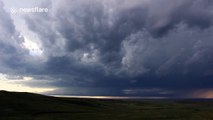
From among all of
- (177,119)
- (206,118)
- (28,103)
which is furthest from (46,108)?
(206,118)

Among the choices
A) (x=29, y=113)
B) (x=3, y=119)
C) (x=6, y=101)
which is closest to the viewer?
(x=3, y=119)

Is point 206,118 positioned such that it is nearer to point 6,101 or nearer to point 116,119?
point 116,119

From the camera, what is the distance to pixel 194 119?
95562 millimetres

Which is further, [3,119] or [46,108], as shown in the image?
[46,108]

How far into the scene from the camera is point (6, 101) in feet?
408

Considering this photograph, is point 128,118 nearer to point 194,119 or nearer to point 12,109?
point 194,119

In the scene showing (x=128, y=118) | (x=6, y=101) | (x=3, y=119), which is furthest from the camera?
(x=6, y=101)

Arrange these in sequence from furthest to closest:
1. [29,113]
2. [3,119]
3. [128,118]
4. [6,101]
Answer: [6,101]
[29,113]
[128,118]
[3,119]

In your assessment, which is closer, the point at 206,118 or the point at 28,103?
the point at 206,118

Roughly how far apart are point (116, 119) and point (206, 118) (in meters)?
A: 30.7

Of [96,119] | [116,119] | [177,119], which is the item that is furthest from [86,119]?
[177,119]

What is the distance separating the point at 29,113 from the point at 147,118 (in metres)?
45.4

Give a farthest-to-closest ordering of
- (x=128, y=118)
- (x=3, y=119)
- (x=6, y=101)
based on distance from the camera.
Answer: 1. (x=6, y=101)
2. (x=128, y=118)
3. (x=3, y=119)

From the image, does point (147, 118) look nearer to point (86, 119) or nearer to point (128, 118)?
point (128, 118)
